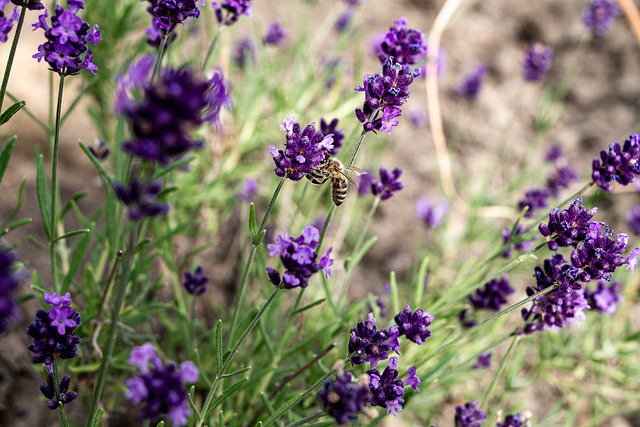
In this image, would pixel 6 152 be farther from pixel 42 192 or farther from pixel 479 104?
pixel 479 104

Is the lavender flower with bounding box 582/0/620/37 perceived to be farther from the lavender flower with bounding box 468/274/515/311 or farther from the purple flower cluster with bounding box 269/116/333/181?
the purple flower cluster with bounding box 269/116/333/181

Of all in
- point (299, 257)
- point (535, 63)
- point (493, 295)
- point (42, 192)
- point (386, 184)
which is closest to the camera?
point (299, 257)

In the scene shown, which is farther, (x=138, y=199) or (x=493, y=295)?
(x=493, y=295)

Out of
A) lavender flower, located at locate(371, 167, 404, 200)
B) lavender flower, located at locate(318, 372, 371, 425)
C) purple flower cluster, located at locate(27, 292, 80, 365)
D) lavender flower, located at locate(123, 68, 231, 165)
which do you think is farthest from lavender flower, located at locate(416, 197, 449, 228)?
lavender flower, located at locate(123, 68, 231, 165)

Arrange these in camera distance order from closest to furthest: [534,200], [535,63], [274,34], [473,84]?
[534,200]
[274,34]
[535,63]
[473,84]

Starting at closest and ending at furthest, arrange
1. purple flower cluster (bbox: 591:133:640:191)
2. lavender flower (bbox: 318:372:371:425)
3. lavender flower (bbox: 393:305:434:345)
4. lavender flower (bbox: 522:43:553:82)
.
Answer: lavender flower (bbox: 318:372:371:425) < lavender flower (bbox: 393:305:434:345) < purple flower cluster (bbox: 591:133:640:191) < lavender flower (bbox: 522:43:553:82)

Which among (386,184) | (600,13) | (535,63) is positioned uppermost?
(600,13)

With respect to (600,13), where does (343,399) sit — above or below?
below

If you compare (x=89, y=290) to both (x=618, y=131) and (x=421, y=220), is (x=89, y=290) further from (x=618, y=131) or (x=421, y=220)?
(x=618, y=131)

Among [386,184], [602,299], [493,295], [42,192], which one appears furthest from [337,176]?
[602,299]
